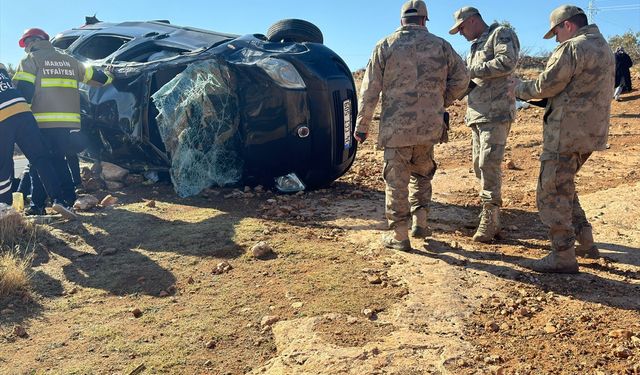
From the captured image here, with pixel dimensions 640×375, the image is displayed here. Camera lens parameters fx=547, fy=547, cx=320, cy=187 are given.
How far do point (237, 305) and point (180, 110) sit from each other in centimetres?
256

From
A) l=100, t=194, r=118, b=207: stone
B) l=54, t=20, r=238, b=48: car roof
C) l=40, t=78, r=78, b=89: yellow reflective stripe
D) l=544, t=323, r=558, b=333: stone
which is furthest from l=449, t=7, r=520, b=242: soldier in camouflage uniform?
l=40, t=78, r=78, b=89: yellow reflective stripe

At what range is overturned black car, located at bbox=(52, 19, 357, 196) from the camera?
5176 millimetres

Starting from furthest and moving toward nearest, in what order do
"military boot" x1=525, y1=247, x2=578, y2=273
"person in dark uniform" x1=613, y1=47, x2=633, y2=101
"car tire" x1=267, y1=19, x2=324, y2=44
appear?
"person in dark uniform" x1=613, y1=47, x2=633, y2=101, "car tire" x1=267, y1=19, x2=324, y2=44, "military boot" x1=525, y1=247, x2=578, y2=273

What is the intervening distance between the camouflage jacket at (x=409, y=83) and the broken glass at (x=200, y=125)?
5.89 ft

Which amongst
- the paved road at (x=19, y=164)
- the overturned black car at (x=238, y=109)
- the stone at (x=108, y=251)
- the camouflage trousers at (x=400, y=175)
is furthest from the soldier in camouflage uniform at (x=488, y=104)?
the paved road at (x=19, y=164)

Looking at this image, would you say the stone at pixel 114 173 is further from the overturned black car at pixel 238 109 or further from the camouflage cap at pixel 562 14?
the camouflage cap at pixel 562 14

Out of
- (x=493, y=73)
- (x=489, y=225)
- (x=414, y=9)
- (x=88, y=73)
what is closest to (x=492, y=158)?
(x=489, y=225)

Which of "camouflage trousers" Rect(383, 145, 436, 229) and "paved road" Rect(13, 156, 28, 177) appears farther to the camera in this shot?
"paved road" Rect(13, 156, 28, 177)

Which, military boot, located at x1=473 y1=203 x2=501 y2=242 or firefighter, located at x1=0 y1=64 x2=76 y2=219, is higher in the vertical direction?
firefighter, located at x1=0 y1=64 x2=76 y2=219

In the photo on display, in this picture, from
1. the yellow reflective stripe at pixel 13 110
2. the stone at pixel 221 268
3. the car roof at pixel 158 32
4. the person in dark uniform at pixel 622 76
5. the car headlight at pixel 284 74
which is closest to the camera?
the stone at pixel 221 268

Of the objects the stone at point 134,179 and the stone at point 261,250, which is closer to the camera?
the stone at point 261,250

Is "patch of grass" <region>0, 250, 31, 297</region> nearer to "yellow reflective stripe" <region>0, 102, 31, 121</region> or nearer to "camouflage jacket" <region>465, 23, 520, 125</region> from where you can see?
"yellow reflective stripe" <region>0, 102, 31, 121</region>

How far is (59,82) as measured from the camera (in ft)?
17.6

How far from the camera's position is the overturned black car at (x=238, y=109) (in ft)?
17.0
